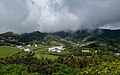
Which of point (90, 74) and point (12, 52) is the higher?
point (12, 52)

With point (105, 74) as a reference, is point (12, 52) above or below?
above

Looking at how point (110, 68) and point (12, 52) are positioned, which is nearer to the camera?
point (110, 68)

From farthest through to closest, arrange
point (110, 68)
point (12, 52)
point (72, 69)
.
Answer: point (12, 52) < point (72, 69) < point (110, 68)

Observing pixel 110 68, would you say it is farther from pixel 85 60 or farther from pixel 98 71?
pixel 85 60

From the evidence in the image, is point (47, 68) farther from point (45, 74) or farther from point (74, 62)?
point (74, 62)

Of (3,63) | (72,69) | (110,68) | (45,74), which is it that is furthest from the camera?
(3,63)

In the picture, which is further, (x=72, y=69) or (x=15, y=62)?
(x=15, y=62)

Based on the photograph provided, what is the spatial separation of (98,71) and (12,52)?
102330 mm

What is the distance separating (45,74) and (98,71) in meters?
32.1

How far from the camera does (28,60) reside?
133 metres

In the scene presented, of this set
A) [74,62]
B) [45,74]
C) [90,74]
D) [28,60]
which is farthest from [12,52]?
[90,74]

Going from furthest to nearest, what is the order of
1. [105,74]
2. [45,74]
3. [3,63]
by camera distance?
1. [3,63]
2. [45,74]
3. [105,74]

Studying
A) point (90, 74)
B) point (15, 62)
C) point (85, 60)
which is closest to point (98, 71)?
point (90, 74)

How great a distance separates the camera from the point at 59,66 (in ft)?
406
